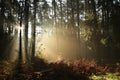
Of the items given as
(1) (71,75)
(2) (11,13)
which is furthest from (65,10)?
(1) (71,75)

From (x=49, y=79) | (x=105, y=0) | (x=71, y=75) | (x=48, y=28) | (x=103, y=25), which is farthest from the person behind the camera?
(x=48, y=28)

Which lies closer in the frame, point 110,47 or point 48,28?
point 110,47

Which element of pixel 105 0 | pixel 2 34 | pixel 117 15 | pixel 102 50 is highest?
pixel 105 0

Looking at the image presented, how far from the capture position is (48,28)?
6366cm

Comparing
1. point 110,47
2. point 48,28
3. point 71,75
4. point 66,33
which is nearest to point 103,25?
point 110,47

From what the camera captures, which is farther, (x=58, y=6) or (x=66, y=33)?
(x=58, y=6)

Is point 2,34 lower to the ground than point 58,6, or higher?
lower

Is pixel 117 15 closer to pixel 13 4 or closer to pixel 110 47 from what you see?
pixel 110 47

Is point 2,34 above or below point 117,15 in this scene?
below

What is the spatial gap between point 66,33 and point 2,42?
660 inches

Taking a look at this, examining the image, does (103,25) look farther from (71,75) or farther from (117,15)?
(71,75)

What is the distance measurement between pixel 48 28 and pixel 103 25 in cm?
2831

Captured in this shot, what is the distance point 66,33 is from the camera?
150 ft

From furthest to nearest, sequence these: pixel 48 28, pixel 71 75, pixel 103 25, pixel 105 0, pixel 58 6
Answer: pixel 48 28 < pixel 58 6 < pixel 103 25 < pixel 105 0 < pixel 71 75
